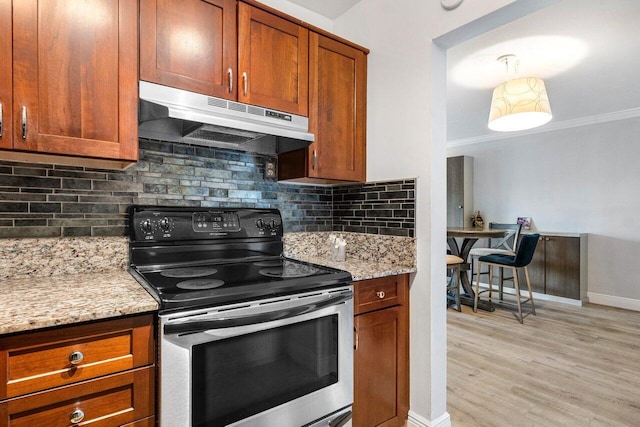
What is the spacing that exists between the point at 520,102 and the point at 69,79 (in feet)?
9.82

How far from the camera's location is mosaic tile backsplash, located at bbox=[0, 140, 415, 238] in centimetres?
142

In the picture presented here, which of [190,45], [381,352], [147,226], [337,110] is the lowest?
[381,352]

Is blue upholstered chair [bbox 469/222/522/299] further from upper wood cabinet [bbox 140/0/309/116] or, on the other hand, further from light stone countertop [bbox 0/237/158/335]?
light stone countertop [bbox 0/237/158/335]

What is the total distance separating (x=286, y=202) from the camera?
2186mm

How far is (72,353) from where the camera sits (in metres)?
0.97

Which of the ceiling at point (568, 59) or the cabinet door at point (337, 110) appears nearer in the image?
the cabinet door at point (337, 110)

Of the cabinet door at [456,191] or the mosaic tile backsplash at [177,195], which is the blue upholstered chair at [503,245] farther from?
the mosaic tile backsplash at [177,195]

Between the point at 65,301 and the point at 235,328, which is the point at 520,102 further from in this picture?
the point at 65,301

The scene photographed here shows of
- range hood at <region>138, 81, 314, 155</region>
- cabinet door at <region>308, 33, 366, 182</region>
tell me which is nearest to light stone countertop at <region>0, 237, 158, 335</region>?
range hood at <region>138, 81, 314, 155</region>

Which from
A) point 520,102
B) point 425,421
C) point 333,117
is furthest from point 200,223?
point 520,102

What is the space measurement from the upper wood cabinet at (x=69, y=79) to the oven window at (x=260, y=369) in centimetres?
85

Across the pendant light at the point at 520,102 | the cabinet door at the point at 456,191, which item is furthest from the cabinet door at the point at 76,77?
the cabinet door at the point at 456,191

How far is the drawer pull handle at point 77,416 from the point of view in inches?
38.3

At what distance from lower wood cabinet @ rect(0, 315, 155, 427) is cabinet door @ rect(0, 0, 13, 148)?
0.67 m
